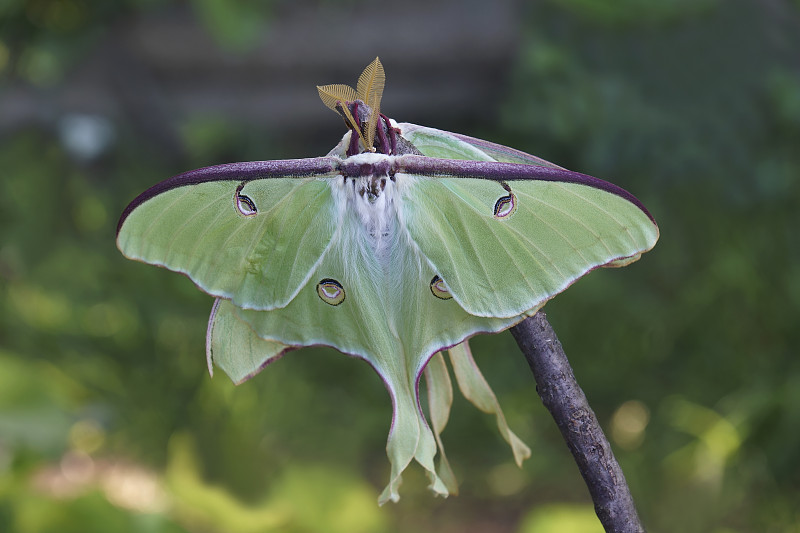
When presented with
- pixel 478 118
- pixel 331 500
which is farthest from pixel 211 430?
pixel 478 118

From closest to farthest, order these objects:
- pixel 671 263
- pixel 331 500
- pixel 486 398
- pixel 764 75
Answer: pixel 486 398
pixel 331 500
pixel 671 263
pixel 764 75

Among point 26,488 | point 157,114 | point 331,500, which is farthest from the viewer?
point 157,114

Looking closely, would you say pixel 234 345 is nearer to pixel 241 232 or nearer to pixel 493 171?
pixel 241 232

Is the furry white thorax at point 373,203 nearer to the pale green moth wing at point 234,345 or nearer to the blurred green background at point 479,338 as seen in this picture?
the pale green moth wing at point 234,345

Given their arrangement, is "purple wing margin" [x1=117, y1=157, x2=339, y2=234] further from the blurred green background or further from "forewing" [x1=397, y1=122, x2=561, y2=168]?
the blurred green background

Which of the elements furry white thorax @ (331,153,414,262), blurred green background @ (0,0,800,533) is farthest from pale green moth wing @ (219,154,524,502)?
blurred green background @ (0,0,800,533)

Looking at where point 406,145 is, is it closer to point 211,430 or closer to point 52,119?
point 211,430

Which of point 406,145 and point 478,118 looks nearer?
point 406,145

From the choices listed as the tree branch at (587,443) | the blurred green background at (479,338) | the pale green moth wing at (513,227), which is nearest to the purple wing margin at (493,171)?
the pale green moth wing at (513,227)
